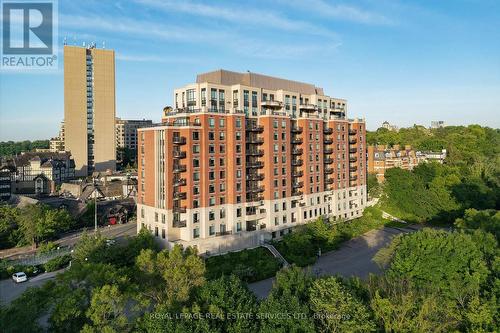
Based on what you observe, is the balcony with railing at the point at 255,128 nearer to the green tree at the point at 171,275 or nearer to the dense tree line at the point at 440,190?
the green tree at the point at 171,275

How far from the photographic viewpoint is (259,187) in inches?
2116

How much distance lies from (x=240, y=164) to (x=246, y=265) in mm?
13908

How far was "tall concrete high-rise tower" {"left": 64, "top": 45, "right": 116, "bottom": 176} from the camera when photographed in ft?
382

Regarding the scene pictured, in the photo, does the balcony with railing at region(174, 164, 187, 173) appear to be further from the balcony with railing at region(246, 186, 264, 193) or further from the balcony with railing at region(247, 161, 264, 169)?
the balcony with railing at region(246, 186, 264, 193)

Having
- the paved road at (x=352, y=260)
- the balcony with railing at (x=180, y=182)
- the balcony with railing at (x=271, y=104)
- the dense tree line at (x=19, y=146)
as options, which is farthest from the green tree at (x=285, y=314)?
the dense tree line at (x=19, y=146)

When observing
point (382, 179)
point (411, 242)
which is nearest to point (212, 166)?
point (411, 242)

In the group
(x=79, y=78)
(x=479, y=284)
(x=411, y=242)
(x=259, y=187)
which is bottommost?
(x=479, y=284)

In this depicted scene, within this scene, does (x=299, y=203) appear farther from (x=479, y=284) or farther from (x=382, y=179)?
(x=382, y=179)

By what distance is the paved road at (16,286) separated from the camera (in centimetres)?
3666

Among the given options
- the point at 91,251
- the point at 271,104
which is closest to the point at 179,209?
the point at 91,251

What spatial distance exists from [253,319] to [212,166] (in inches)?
1118

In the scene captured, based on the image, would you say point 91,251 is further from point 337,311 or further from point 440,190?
point 440,190

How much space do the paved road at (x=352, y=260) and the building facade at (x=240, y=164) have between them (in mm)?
6264

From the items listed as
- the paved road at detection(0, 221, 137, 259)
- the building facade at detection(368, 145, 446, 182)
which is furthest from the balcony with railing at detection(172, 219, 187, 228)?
the building facade at detection(368, 145, 446, 182)
